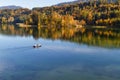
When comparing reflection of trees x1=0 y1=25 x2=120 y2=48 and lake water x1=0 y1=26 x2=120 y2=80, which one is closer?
lake water x1=0 y1=26 x2=120 y2=80

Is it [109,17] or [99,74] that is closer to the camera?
[99,74]

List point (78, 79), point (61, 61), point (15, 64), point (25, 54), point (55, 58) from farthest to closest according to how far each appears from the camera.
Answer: point (25, 54) < point (55, 58) < point (61, 61) < point (15, 64) < point (78, 79)

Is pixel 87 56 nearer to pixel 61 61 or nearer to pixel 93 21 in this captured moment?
pixel 61 61

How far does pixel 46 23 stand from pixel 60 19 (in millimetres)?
7519

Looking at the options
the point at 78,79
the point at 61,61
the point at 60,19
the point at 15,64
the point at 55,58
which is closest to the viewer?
the point at 78,79

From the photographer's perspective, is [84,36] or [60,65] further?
[84,36]

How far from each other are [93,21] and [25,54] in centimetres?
9231

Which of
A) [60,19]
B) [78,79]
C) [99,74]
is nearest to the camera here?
[78,79]

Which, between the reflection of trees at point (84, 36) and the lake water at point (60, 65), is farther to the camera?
the reflection of trees at point (84, 36)

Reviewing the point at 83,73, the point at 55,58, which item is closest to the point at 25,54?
the point at 55,58

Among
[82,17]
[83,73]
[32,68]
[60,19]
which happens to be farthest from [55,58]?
[82,17]

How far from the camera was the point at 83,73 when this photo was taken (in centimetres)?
2906

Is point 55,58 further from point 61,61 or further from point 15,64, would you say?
point 15,64

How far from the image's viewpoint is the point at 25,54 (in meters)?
42.2
